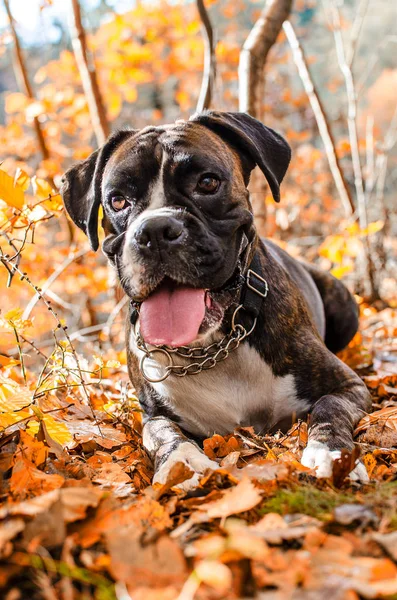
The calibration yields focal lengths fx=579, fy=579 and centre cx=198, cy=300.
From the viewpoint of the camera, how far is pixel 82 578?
1284mm

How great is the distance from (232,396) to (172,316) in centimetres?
57

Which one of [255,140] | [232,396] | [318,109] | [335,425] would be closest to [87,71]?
[318,109]

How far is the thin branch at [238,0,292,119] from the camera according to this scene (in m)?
5.55

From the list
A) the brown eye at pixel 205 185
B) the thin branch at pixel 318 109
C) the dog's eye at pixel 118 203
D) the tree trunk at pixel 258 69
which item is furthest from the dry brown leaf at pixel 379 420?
the thin branch at pixel 318 109

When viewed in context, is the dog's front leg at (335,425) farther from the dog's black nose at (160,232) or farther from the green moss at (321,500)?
the dog's black nose at (160,232)

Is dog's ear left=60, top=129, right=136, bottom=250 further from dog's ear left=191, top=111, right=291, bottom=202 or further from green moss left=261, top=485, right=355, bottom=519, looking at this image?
green moss left=261, top=485, right=355, bottom=519

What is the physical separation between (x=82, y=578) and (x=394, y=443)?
177 cm

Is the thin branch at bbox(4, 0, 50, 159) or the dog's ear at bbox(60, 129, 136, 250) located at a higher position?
the thin branch at bbox(4, 0, 50, 159)

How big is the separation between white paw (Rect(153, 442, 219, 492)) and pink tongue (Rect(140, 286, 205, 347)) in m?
0.49

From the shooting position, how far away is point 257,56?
5.65 meters

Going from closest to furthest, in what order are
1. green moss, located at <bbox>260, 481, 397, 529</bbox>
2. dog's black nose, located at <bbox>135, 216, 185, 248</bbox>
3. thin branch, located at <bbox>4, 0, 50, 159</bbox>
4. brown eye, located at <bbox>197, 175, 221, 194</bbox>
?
1. green moss, located at <bbox>260, 481, 397, 529</bbox>
2. dog's black nose, located at <bbox>135, 216, 185, 248</bbox>
3. brown eye, located at <bbox>197, 175, 221, 194</bbox>
4. thin branch, located at <bbox>4, 0, 50, 159</bbox>

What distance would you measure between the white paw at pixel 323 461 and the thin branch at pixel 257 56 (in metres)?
3.90

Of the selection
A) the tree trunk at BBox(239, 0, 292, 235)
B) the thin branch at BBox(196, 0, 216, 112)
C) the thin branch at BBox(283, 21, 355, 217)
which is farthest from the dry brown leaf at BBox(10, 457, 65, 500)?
the thin branch at BBox(283, 21, 355, 217)

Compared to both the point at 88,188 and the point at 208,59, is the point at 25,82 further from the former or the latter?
the point at 88,188
